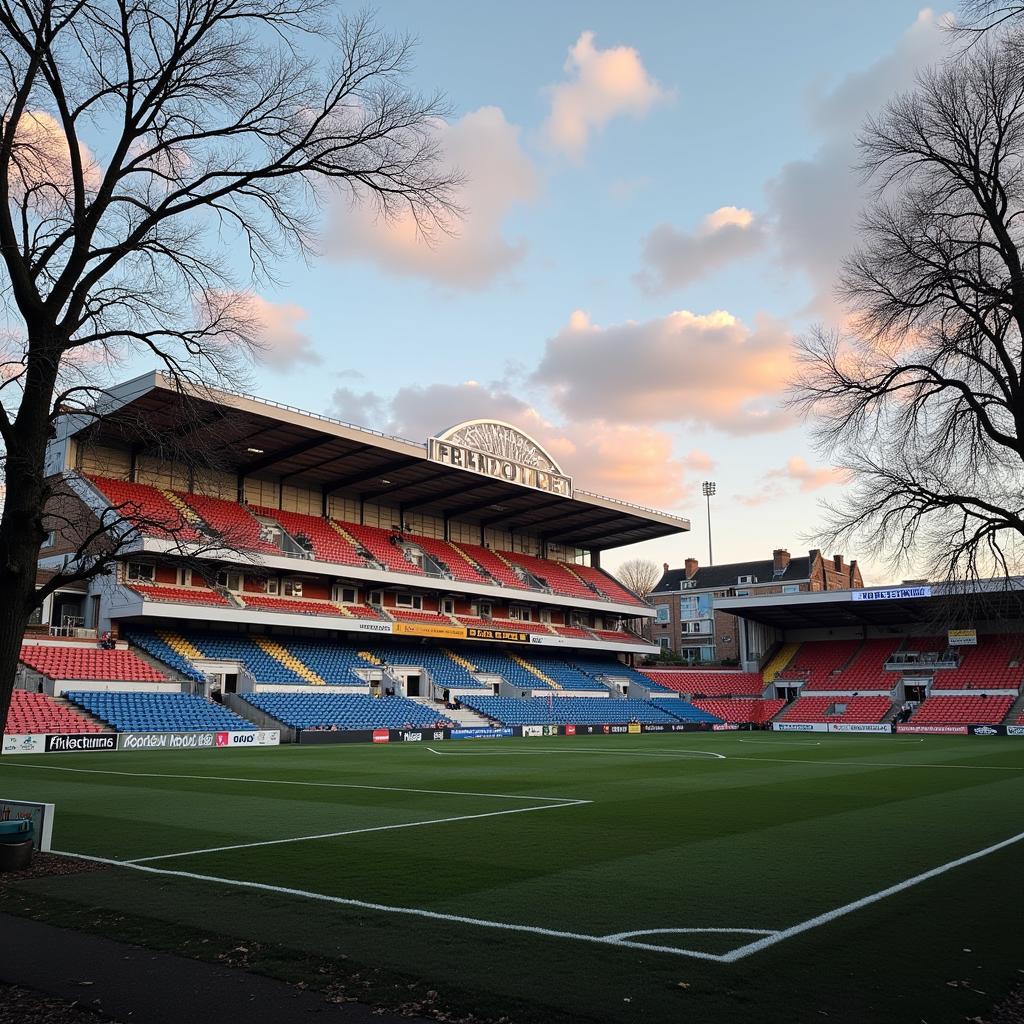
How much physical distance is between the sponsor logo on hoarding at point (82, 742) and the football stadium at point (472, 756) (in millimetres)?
139

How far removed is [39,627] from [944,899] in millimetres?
41628

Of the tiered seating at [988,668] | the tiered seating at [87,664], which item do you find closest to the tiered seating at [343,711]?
the tiered seating at [87,664]

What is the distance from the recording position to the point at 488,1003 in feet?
19.6

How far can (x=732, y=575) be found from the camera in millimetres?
109312

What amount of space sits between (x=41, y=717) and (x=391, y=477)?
2911cm

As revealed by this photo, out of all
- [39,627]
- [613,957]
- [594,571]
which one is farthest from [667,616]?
[613,957]

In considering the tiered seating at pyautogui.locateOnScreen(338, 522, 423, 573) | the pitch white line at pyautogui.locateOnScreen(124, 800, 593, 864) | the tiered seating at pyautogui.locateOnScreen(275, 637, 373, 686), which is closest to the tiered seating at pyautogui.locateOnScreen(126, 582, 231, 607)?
the tiered seating at pyautogui.locateOnScreen(275, 637, 373, 686)

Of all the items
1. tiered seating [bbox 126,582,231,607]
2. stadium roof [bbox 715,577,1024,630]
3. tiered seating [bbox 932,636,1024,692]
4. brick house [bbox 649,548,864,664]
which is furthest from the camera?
brick house [bbox 649,548,864,664]

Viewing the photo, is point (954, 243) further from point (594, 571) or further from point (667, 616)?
point (667, 616)

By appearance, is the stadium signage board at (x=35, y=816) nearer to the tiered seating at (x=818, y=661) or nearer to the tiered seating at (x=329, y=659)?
the tiered seating at (x=329, y=659)

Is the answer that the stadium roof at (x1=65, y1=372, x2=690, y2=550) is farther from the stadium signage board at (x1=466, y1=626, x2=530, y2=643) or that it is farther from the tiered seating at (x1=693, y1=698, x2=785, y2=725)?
the tiered seating at (x1=693, y1=698, x2=785, y2=725)

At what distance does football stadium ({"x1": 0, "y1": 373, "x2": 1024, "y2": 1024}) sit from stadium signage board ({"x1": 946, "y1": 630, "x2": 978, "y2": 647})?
0.71 feet

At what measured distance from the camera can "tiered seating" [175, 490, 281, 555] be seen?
49.7 metres

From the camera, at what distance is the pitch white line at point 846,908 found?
721 centimetres
